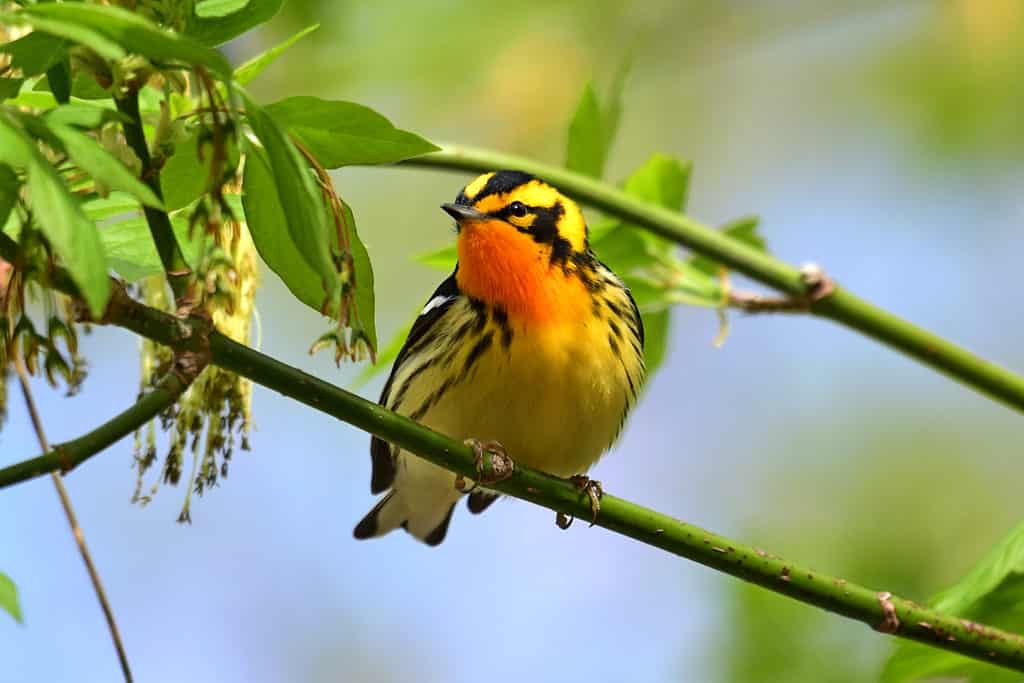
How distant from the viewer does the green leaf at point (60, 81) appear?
5.58 ft

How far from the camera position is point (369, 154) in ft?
5.80

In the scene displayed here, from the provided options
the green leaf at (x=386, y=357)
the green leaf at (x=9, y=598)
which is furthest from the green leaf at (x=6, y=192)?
the green leaf at (x=386, y=357)

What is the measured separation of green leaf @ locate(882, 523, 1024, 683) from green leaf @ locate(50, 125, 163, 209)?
177 centimetres

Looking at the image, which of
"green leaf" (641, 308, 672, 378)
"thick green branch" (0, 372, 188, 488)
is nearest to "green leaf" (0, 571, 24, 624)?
"thick green branch" (0, 372, 188, 488)

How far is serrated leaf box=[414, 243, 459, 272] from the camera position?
357cm

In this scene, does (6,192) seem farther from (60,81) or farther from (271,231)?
(271,231)

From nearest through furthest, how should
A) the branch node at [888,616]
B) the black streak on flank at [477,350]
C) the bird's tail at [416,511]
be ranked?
the branch node at [888,616] < the black streak on flank at [477,350] < the bird's tail at [416,511]

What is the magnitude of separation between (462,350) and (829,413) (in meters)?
4.86

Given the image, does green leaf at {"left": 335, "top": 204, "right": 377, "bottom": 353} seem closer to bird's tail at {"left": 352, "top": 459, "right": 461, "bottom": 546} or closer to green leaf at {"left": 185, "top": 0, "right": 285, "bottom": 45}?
green leaf at {"left": 185, "top": 0, "right": 285, "bottom": 45}

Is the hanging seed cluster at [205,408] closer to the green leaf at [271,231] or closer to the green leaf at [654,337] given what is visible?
the green leaf at [271,231]

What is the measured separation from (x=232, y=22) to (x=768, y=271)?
1.96m

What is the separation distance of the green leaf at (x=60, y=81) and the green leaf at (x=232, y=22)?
0.17 meters

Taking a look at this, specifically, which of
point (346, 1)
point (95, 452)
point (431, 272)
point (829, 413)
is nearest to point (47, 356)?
point (95, 452)

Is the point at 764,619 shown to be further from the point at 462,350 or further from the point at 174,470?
the point at 174,470
